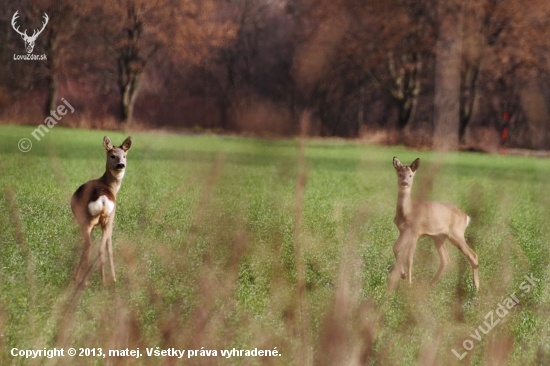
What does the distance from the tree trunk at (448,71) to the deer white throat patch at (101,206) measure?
26640 mm

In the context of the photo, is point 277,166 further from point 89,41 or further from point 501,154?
point 89,41

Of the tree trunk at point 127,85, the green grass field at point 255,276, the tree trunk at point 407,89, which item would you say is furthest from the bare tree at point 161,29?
the green grass field at point 255,276

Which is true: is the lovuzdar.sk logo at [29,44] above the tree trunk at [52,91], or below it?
above

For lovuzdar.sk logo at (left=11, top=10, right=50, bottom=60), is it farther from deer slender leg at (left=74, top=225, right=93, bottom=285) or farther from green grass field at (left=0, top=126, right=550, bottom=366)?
deer slender leg at (left=74, top=225, right=93, bottom=285)

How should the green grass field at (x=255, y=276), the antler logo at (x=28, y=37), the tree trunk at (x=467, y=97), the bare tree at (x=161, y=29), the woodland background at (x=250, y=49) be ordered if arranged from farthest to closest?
the tree trunk at (x=467, y=97)
the bare tree at (x=161, y=29)
the woodland background at (x=250, y=49)
the antler logo at (x=28, y=37)
the green grass field at (x=255, y=276)

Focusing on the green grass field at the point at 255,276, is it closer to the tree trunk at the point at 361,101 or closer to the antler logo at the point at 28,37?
the antler logo at the point at 28,37

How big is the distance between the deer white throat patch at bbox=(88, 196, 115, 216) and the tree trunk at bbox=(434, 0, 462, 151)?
2664cm

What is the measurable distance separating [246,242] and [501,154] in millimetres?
28659

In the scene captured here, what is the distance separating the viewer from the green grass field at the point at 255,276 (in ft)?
5.37

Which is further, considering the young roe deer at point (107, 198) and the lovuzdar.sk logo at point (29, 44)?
the lovuzdar.sk logo at point (29, 44)

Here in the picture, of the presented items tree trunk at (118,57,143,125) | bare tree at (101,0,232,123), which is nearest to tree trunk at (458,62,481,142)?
bare tree at (101,0,232,123)

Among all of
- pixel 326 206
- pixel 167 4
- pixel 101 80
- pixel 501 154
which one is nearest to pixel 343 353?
pixel 326 206

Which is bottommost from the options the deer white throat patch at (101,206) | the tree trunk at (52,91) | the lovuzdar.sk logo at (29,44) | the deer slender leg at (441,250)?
the deer slender leg at (441,250)

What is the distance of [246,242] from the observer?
157cm
